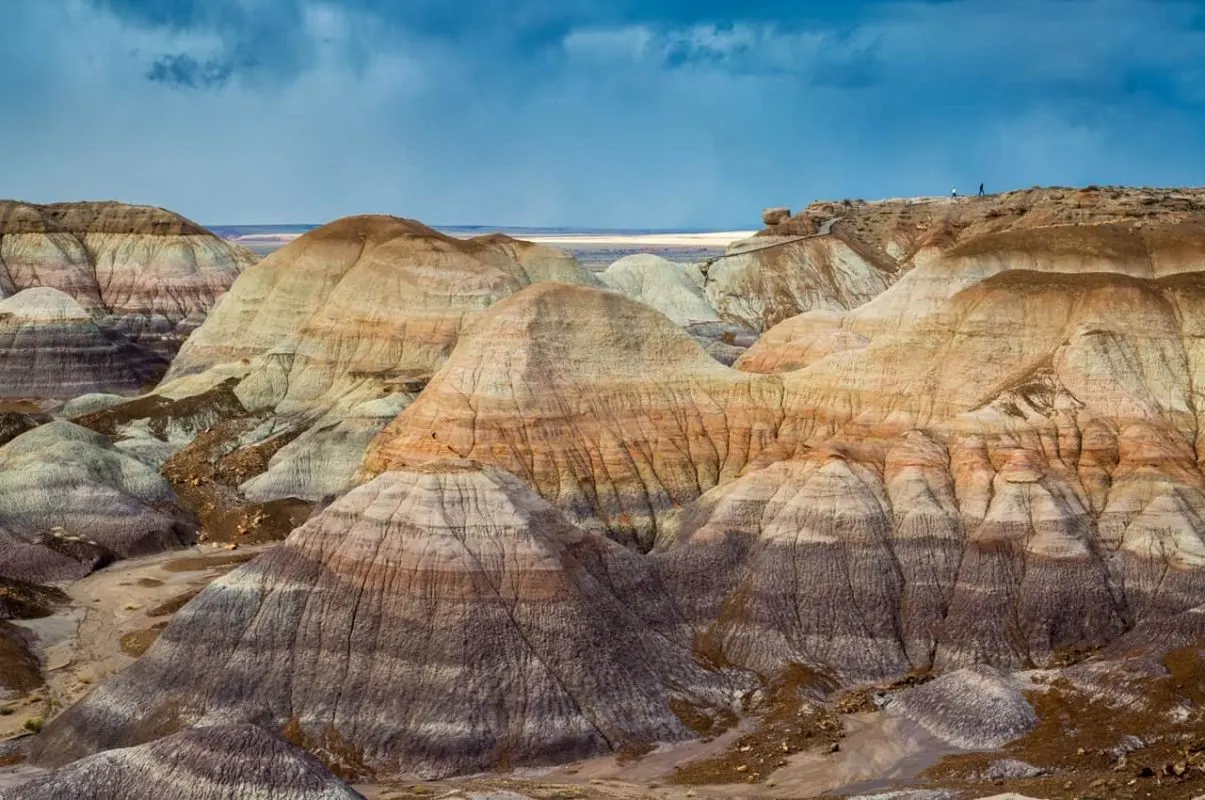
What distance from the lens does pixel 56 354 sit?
118 m

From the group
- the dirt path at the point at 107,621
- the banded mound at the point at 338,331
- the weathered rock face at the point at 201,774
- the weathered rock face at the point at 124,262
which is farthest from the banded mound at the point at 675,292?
the weathered rock face at the point at 201,774

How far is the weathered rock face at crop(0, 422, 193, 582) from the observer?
2709 inches

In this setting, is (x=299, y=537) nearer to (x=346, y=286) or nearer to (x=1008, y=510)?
(x=1008, y=510)

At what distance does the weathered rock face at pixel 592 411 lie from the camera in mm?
63219

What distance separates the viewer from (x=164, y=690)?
44.2 m

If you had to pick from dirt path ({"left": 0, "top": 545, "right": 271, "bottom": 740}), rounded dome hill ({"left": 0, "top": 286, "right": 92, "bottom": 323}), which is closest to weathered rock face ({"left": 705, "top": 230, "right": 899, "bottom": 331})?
rounded dome hill ({"left": 0, "top": 286, "right": 92, "bottom": 323})

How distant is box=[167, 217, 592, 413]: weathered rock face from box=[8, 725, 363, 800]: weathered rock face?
5469 cm

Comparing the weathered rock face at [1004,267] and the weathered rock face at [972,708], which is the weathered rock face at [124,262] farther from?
the weathered rock face at [972,708]

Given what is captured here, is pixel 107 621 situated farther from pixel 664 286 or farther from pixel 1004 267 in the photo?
pixel 664 286

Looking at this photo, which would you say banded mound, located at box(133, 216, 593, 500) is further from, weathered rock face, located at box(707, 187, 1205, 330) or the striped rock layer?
weathered rock face, located at box(707, 187, 1205, 330)

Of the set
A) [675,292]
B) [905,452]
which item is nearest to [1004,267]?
[905,452]

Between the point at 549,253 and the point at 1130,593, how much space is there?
7754cm

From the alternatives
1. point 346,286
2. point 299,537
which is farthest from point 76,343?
point 299,537

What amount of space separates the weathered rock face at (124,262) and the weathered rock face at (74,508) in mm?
61727
